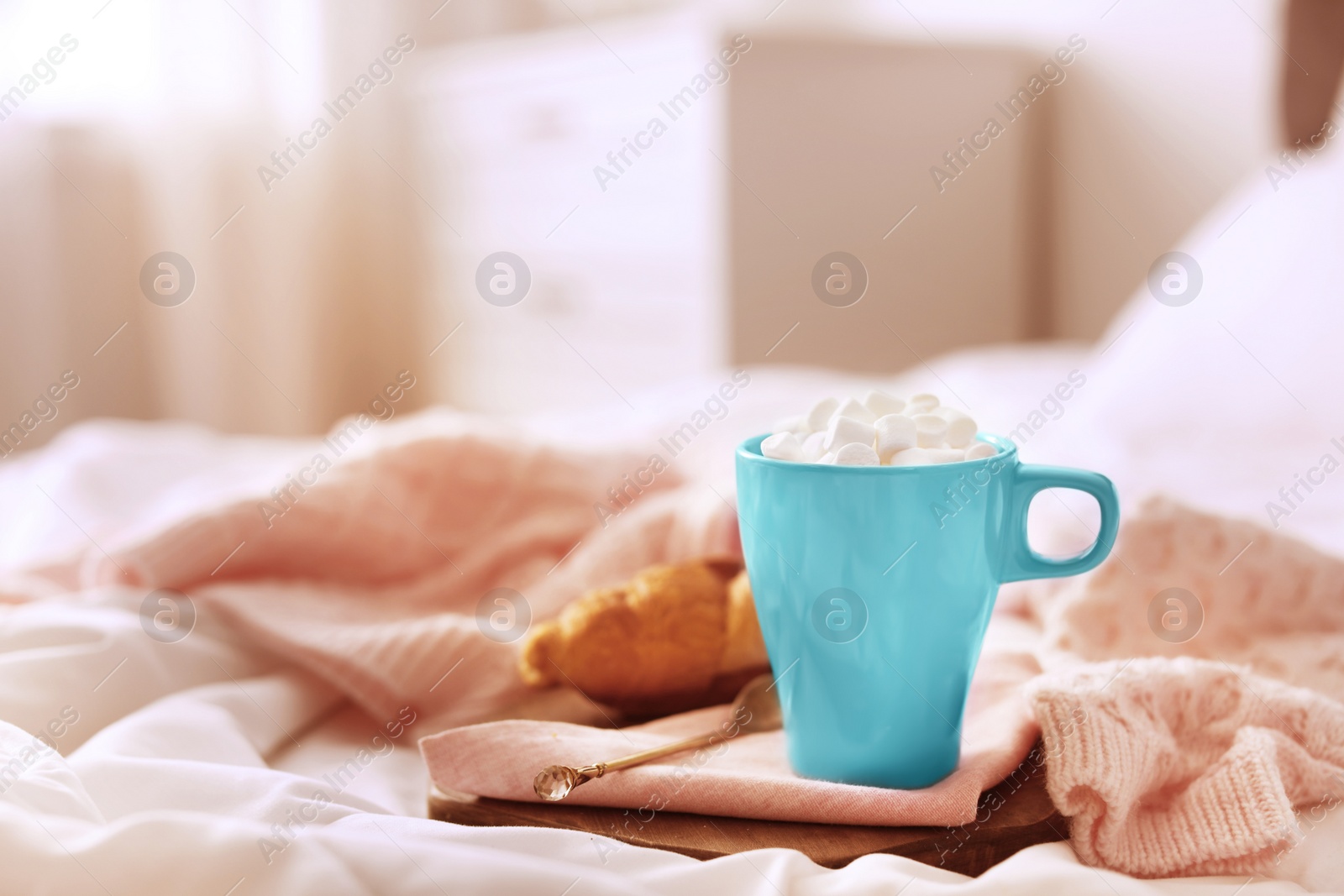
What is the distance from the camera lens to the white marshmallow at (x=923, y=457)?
44 centimetres

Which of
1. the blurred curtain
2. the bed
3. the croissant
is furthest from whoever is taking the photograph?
the blurred curtain

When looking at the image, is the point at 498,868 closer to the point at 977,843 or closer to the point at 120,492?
the point at 977,843

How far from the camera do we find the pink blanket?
1.42 feet

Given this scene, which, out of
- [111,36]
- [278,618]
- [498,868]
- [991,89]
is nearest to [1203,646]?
[498,868]

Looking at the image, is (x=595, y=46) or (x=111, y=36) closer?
(x=595, y=46)

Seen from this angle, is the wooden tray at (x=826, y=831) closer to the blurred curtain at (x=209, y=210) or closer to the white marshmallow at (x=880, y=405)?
the white marshmallow at (x=880, y=405)

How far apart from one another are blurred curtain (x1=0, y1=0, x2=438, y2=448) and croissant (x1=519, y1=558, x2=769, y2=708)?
1.86 metres

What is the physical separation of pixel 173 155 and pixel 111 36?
241 mm

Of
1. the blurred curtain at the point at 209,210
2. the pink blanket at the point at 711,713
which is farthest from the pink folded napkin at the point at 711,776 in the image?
the blurred curtain at the point at 209,210

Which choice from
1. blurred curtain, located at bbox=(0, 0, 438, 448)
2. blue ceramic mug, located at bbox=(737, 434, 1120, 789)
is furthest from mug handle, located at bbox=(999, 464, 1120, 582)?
blurred curtain, located at bbox=(0, 0, 438, 448)

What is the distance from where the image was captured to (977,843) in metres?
0.43

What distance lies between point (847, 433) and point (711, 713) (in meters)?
0.18

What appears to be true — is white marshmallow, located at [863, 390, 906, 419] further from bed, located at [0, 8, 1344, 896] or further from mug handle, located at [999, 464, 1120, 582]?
bed, located at [0, 8, 1344, 896]

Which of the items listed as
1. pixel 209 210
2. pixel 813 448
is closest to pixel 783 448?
pixel 813 448
